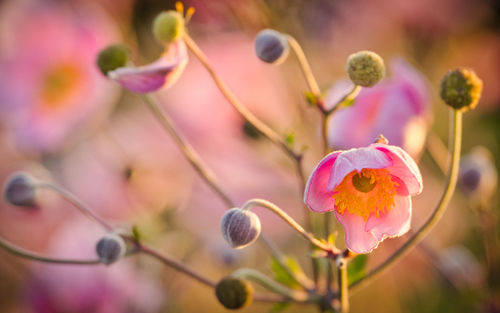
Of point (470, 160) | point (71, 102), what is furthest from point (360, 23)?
point (71, 102)

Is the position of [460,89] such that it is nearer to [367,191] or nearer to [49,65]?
[367,191]

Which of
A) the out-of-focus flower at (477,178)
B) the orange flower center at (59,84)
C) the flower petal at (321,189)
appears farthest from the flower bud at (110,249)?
the orange flower center at (59,84)

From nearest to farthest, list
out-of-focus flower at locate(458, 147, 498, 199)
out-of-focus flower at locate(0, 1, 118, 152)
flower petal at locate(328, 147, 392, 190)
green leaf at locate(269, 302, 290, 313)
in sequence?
flower petal at locate(328, 147, 392, 190)
green leaf at locate(269, 302, 290, 313)
out-of-focus flower at locate(458, 147, 498, 199)
out-of-focus flower at locate(0, 1, 118, 152)

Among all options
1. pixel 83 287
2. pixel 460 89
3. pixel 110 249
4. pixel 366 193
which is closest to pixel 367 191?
pixel 366 193

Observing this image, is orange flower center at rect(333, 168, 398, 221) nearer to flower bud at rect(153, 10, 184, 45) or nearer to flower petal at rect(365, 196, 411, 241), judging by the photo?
flower petal at rect(365, 196, 411, 241)

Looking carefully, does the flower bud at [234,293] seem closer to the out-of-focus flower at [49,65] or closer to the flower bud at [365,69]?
the flower bud at [365,69]

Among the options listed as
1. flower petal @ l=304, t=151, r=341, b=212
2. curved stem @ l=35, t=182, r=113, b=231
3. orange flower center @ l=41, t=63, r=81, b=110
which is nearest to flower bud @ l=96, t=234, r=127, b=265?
curved stem @ l=35, t=182, r=113, b=231

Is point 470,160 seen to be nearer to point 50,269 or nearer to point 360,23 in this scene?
point 360,23
